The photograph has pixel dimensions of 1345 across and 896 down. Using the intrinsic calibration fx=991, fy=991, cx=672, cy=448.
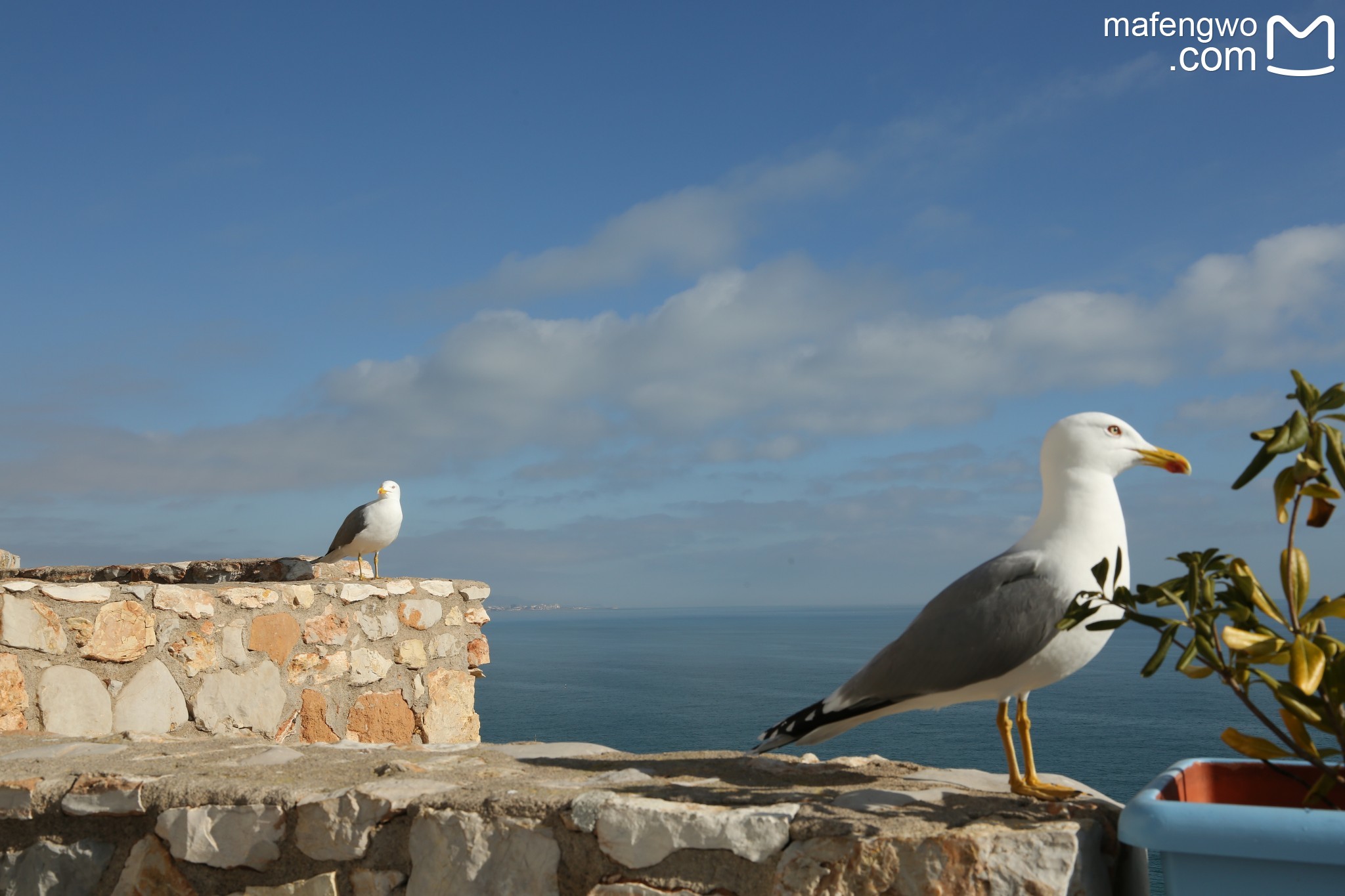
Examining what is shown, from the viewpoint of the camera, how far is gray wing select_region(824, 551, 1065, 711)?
2176 mm

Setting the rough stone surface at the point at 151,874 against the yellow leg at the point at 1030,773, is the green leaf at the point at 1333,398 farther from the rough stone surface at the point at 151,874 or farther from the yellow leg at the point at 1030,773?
the rough stone surface at the point at 151,874

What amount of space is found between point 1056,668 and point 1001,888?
0.58m

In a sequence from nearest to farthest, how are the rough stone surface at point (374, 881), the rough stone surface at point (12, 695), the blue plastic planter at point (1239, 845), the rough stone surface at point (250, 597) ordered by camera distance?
the blue plastic planter at point (1239, 845), the rough stone surface at point (374, 881), the rough stone surface at point (12, 695), the rough stone surface at point (250, 597)

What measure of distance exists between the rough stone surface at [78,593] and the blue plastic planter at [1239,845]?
13.2ft

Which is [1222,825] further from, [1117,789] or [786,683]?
[786,683]

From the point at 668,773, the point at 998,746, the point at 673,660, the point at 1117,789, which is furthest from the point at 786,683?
the point at 668,773

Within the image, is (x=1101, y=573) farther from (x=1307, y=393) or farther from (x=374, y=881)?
(x=374, y=881)

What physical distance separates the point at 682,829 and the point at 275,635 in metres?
3.51

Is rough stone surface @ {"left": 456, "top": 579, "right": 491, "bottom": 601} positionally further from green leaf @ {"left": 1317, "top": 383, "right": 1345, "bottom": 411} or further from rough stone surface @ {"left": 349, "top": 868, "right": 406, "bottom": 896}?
green leaf @ {"left": 1317, "top": 383, "right": 1345, "bottom": 411}

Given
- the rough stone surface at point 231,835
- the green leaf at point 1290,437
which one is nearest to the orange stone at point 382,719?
the rough stone surface at point 231,835

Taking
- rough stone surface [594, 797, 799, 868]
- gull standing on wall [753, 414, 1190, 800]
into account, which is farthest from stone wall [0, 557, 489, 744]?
gull standing on wall [753, 414, 1190, 800]

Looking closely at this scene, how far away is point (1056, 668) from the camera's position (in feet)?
7.29

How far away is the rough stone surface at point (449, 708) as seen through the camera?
5738 millimetres

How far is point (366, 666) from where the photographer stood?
538 cm
